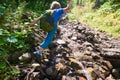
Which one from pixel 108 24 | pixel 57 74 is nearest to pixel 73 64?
pixel 57 74

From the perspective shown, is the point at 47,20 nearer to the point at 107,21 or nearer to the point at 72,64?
the point at 72,64

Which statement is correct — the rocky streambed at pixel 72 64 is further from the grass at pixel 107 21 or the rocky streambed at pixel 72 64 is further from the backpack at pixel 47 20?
the grass at pixel 107 21

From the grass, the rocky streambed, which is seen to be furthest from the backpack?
the grass

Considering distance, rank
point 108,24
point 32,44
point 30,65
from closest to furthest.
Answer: point 30,65 < point 32,44 < point 108,24

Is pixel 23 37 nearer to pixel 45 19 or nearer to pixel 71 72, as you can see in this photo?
pixel 45 19

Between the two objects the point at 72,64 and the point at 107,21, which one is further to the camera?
the point at 107,21

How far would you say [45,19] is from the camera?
672 centimetres

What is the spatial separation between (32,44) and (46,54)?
44cm

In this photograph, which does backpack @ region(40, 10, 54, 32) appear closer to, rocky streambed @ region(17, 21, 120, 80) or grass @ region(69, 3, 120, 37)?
rocky streambed @ region(17, 21, 120, 80)

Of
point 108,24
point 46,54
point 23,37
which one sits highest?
point 23,37

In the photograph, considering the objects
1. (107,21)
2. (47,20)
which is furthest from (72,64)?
(107,21)

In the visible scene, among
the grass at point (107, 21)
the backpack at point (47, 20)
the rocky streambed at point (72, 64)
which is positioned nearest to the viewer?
the rocky streambed at point (72, 64)

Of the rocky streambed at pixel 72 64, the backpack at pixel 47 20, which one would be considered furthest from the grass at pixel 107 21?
the backpack at pixel 47 20

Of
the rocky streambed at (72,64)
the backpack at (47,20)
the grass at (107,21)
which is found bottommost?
the grass at (107,21)
